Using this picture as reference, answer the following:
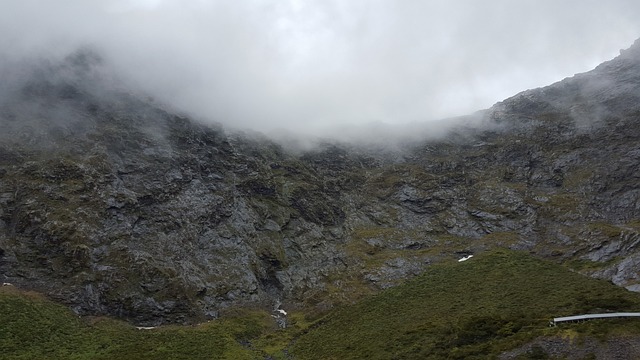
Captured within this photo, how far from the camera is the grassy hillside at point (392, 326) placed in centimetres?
5681

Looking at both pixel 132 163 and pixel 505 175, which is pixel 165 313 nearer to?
pixel 132 163

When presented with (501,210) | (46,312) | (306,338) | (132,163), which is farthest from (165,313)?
(501,210)

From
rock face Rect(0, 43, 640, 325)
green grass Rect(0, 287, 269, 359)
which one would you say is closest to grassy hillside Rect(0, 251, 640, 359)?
green grass Rect(0, 287, 269, 359)

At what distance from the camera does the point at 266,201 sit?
11538 cm

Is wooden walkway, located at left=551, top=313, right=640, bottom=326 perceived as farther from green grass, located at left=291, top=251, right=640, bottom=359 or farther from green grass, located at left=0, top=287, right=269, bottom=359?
green grass, located at left=0, top=287, right=269, bottom=359

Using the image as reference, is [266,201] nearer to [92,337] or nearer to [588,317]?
[92,337]

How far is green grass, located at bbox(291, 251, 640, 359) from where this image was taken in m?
56.6

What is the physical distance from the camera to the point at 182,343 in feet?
232

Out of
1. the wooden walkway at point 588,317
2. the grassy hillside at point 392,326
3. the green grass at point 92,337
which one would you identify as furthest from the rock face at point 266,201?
the wooden walkway at point 588,317

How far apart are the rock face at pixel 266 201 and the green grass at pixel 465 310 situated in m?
9.00

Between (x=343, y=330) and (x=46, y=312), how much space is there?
44.3 metres

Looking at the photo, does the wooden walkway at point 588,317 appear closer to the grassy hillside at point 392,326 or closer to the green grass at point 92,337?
the grassy hillside at point 392,326

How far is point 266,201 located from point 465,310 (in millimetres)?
58327

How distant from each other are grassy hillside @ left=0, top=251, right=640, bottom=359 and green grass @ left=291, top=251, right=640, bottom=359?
0.52 ft
